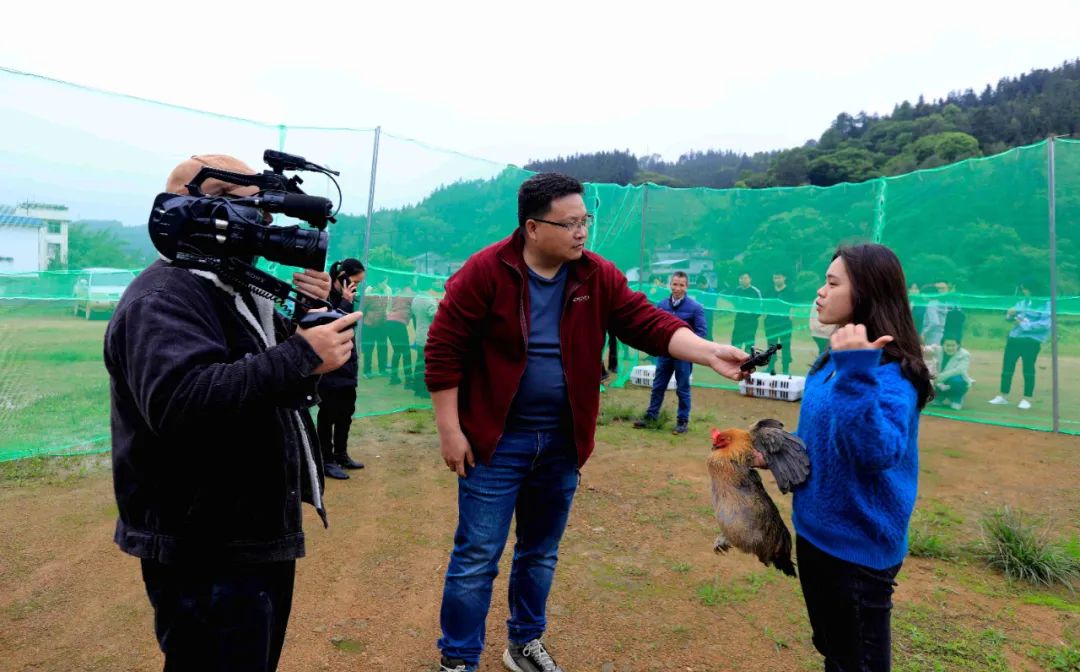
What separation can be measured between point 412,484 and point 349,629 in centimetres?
199

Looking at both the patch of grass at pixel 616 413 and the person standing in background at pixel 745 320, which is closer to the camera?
the patch of grass at pixel 616 413

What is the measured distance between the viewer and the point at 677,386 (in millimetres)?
7152

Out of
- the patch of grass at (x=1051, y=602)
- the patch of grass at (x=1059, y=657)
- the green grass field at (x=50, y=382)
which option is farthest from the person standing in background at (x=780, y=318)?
the green grass field at (x=50, y=382)

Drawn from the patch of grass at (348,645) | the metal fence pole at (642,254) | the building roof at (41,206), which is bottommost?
the patch of grass at (348,645)

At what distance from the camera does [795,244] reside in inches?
369

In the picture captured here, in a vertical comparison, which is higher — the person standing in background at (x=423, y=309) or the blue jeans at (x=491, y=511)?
the person standing in background at (x=423, y=309)

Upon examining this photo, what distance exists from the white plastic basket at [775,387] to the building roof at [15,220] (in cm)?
820

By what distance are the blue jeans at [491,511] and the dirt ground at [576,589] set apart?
0.52 metres

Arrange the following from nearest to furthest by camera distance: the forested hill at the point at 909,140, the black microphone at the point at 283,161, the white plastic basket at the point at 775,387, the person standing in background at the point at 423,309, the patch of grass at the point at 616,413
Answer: the black microphone at the point at 283,161 → the person standing in background at the point at 423,309 → the patch of grass at the point at 616,413 → the white plastic basket at the point at 775,387 → the forested hill at the point at 909,140

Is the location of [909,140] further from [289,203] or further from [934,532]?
[289,203]

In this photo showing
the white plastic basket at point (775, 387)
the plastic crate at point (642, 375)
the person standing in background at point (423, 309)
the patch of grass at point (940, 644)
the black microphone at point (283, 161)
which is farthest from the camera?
the plastic crate at point (642, 375)

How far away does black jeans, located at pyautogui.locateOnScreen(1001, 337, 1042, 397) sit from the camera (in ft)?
24.2

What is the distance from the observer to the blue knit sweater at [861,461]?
65.9 inches

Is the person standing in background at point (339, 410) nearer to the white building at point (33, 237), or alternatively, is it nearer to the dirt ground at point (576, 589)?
the dirt ground at point (576, 589)
